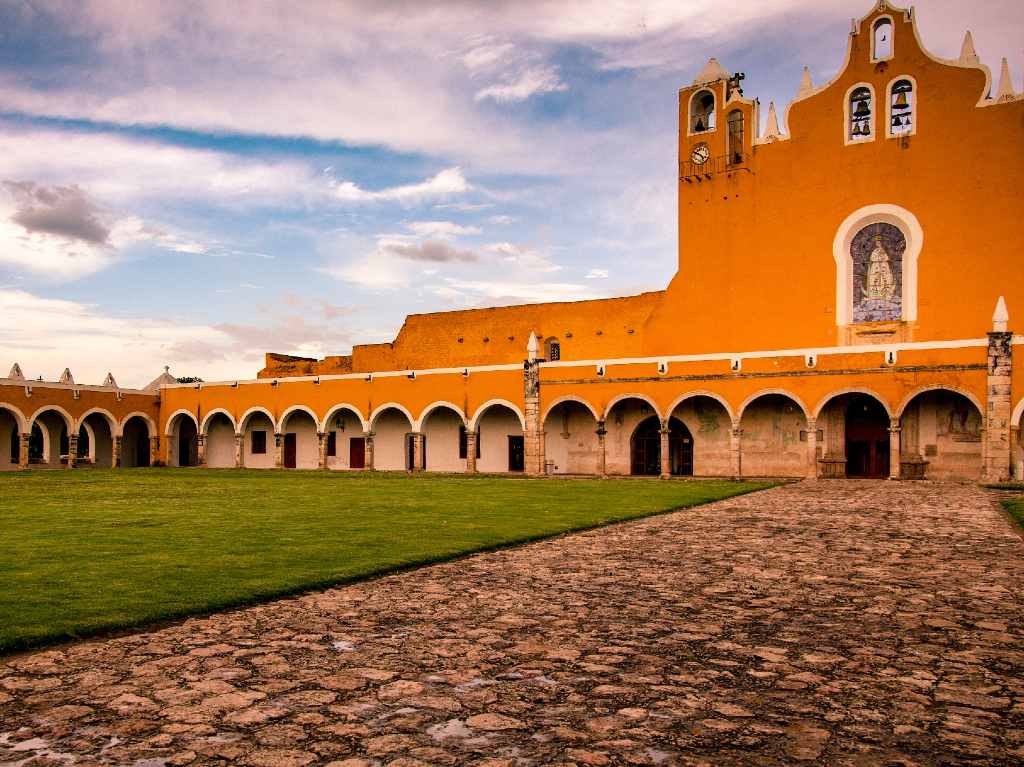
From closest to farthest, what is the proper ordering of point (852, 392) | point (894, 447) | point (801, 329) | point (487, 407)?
point (894, 447)
point (852, 392)
point (801, 329)
point (487, 407)

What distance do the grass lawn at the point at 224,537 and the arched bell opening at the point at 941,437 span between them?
798 cm

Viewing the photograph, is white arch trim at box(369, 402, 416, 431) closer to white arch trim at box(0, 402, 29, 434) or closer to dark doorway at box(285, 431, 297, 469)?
dark doorway at box(285, 431, 297, 469)

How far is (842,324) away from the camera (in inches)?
1072

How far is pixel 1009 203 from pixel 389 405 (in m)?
21.6

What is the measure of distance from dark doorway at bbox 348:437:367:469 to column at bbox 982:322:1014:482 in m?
22.7

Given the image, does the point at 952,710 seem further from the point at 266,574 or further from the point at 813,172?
the point at 813,172

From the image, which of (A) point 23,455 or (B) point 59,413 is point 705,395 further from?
(B) point 59,413

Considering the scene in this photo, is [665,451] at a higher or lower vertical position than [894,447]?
lower

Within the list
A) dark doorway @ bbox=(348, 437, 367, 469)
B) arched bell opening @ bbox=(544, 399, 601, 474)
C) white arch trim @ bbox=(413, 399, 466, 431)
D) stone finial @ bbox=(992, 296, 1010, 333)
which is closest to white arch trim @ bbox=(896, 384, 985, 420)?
stone finial @ bbox=(992, 296, 1010, 333)

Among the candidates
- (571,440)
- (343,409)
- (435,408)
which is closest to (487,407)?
(435,408)

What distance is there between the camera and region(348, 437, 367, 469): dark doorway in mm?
35844

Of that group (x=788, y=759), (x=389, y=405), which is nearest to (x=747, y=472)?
(x=389, y=405)

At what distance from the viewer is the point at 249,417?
38.6m

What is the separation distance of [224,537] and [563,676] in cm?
667
